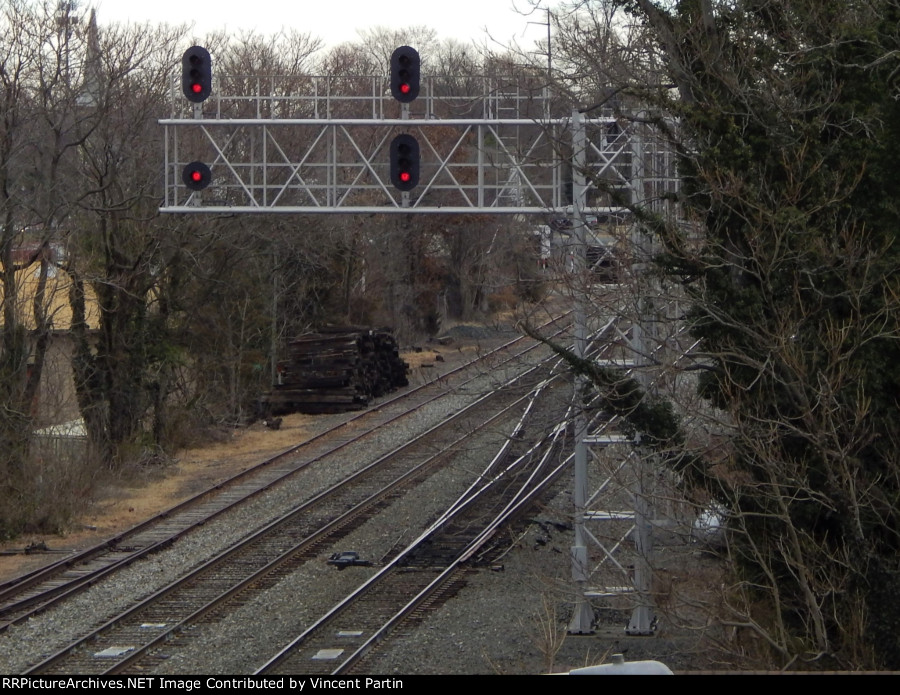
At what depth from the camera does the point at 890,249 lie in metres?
9.12

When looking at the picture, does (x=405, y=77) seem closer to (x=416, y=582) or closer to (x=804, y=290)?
(x=804, y=290)

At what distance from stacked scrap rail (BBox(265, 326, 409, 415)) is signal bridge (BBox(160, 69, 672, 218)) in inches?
141

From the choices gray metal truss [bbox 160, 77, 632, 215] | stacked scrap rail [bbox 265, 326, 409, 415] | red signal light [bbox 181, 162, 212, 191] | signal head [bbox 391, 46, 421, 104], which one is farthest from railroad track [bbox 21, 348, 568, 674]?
stacked scrap rail [bbox 265, 326, 409, 415]

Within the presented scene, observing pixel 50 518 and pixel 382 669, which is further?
pixel 50 518

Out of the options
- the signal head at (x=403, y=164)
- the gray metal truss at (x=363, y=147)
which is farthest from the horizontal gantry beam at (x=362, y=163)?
the signal head at (x=403, y=164)

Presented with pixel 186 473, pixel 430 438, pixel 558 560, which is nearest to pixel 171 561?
pixel 558 560

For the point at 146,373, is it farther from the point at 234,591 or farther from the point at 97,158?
the point at 234,591

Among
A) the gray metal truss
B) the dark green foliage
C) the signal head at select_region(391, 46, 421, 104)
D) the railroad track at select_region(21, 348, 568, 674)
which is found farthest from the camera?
the gray metal truss

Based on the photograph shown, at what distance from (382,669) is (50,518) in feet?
26.1

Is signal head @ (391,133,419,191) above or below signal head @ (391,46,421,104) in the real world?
below

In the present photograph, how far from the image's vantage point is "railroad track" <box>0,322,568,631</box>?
40.6ft

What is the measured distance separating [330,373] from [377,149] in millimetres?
14021

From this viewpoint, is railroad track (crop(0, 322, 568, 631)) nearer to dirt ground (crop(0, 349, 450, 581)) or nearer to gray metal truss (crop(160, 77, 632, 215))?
dirt ground (crop(0, 349, 450, 581))

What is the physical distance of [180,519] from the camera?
54.1 ft
